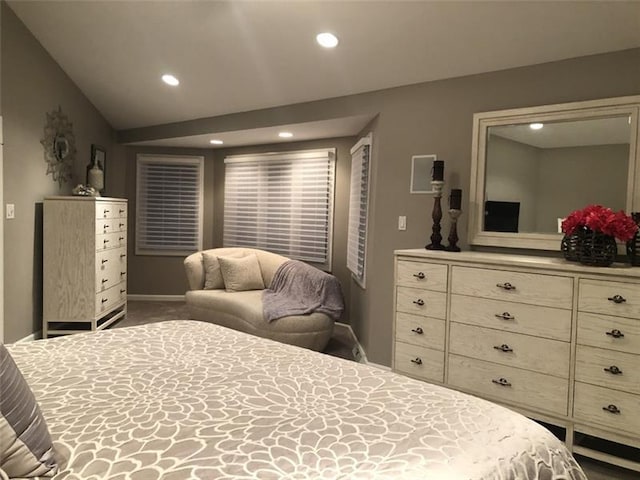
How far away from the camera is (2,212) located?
361cm

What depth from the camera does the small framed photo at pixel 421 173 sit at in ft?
11.0

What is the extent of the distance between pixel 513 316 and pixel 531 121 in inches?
49.7

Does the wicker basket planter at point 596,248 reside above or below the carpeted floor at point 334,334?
above

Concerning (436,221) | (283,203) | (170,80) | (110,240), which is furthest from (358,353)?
(170,80)

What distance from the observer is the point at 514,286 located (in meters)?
2.53

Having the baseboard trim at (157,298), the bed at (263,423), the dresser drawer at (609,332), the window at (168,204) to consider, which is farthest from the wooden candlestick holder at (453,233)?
the baseboard trim at (157,298)

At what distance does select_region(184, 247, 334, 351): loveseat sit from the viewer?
382 cm

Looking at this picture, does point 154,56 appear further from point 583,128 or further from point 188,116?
point 583,128

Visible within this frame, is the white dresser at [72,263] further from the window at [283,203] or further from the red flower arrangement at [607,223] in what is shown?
the red flower arrangement at [607,223]

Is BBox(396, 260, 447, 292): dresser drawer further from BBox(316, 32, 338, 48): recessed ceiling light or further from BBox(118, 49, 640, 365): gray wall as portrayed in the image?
BBox(316, 32, 338, 48): recessed ceiling light

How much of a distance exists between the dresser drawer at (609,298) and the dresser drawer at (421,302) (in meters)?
0.77

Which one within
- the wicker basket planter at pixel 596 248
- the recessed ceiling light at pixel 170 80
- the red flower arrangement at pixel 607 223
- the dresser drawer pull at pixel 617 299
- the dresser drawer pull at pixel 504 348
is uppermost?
the recessed ceiling light at pixel 170 80

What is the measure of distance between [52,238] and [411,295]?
338 cm

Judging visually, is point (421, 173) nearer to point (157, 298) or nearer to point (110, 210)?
point (110, 210)
